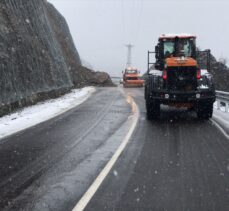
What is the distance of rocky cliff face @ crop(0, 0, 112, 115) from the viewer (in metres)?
17.0

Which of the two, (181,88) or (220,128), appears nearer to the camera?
(220,128)

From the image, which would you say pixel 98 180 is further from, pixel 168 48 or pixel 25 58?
pixel 25 58

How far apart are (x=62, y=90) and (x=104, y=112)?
37.6 ft

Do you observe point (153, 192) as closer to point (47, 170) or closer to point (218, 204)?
point (218, 204)

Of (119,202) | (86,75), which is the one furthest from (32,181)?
(86,75)

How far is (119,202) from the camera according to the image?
5.72 meters

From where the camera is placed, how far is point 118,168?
7648 millimetres

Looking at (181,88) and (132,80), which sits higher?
(181,88)

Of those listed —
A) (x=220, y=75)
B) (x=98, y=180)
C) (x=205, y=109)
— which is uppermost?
(x=98, y=180)

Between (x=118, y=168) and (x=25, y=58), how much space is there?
551 inches

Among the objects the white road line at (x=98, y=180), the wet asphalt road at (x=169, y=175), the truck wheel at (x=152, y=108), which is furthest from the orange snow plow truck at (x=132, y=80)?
the white road line at (x=98, y=180)

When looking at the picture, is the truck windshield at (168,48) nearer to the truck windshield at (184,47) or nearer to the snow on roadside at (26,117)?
the truck windshield at (184,47)

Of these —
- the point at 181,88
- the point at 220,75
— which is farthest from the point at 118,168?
the point at 220,75

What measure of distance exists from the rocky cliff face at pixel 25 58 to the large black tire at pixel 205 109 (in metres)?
7.20
